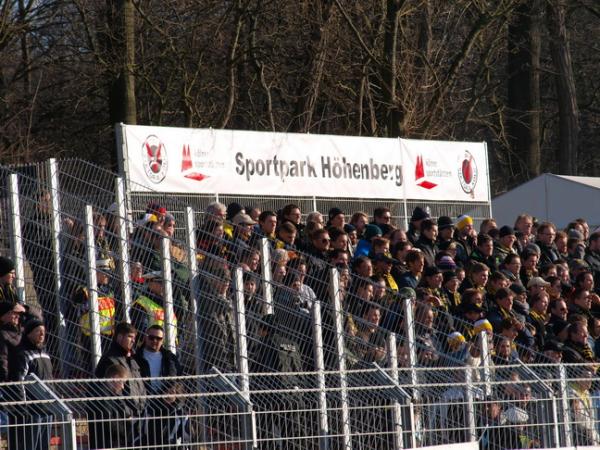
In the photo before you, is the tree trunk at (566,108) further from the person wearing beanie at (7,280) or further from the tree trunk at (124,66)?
the person wearing beanie at (7,280)

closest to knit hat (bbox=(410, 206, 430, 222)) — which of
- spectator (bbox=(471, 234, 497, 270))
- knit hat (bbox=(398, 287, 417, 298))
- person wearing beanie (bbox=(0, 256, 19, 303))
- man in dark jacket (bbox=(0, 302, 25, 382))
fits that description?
spectator (bbox=(471, 234, 497, 270))

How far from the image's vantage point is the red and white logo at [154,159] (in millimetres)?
14328

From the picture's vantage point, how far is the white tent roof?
71.7 feet

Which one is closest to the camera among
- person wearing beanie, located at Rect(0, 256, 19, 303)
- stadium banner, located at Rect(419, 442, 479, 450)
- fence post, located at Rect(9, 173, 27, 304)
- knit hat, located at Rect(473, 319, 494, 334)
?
stadium banner, located at Rect(419, 442, 479, 450)

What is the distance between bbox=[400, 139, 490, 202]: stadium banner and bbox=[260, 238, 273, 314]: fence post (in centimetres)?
565

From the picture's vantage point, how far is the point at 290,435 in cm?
992

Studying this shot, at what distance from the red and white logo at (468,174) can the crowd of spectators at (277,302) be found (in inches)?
147

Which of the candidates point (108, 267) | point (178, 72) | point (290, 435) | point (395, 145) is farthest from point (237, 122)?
point (290, 435)

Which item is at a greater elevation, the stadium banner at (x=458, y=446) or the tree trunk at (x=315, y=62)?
the tree trunk at (x=315, y=62)

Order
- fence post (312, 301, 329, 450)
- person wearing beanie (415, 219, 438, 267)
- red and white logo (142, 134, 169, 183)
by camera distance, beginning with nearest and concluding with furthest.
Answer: fence post (312, 301, 329, 450)
red and white logo (142, 134, 169, 183)
person wearing beanie (415, 219, 438, 267)

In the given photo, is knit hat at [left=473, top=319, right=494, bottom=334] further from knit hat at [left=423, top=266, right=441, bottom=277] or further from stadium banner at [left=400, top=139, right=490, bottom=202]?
stadium banner at [left=400, top=139, right=490, bottom=202]

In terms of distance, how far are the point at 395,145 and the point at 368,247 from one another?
11.2 feet

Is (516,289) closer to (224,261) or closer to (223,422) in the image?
(224,261)

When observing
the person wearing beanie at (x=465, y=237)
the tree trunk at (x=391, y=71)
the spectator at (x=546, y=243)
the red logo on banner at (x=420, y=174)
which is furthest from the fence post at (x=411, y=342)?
the tree trunk at (x=391, y=71)
